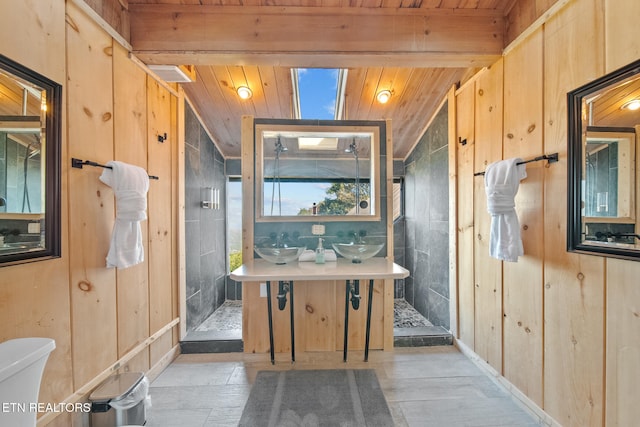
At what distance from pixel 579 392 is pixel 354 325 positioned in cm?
146

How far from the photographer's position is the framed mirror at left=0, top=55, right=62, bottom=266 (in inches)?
42.7

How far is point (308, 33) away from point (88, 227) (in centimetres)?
185

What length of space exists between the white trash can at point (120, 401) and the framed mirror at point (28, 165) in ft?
2.80

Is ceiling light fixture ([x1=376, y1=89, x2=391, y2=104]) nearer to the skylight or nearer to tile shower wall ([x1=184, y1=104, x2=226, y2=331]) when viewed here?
the skylight

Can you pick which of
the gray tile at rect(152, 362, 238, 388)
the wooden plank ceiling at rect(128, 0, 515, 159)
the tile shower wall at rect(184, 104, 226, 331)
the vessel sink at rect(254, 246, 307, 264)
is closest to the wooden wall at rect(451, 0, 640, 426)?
the wooden plank ceiling at rect(128, 0, 515, 159)

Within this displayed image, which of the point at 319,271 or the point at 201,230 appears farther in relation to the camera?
the point at 201,230

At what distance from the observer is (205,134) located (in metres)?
2.91

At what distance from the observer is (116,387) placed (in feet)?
5.04

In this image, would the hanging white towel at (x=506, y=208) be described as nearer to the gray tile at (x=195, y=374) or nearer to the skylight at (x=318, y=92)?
the skylight at (x=318, y=92)

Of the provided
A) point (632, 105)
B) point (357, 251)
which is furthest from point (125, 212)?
point (632, 105)

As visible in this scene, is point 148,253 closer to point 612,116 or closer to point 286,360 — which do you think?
point 286,360

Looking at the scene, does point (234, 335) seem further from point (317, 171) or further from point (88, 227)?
point (317, 171)

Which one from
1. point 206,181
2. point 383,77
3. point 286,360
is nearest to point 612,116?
point 383,77

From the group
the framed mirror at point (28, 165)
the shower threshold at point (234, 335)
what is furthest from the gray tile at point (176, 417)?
the framed mirror at point (28, 165)
